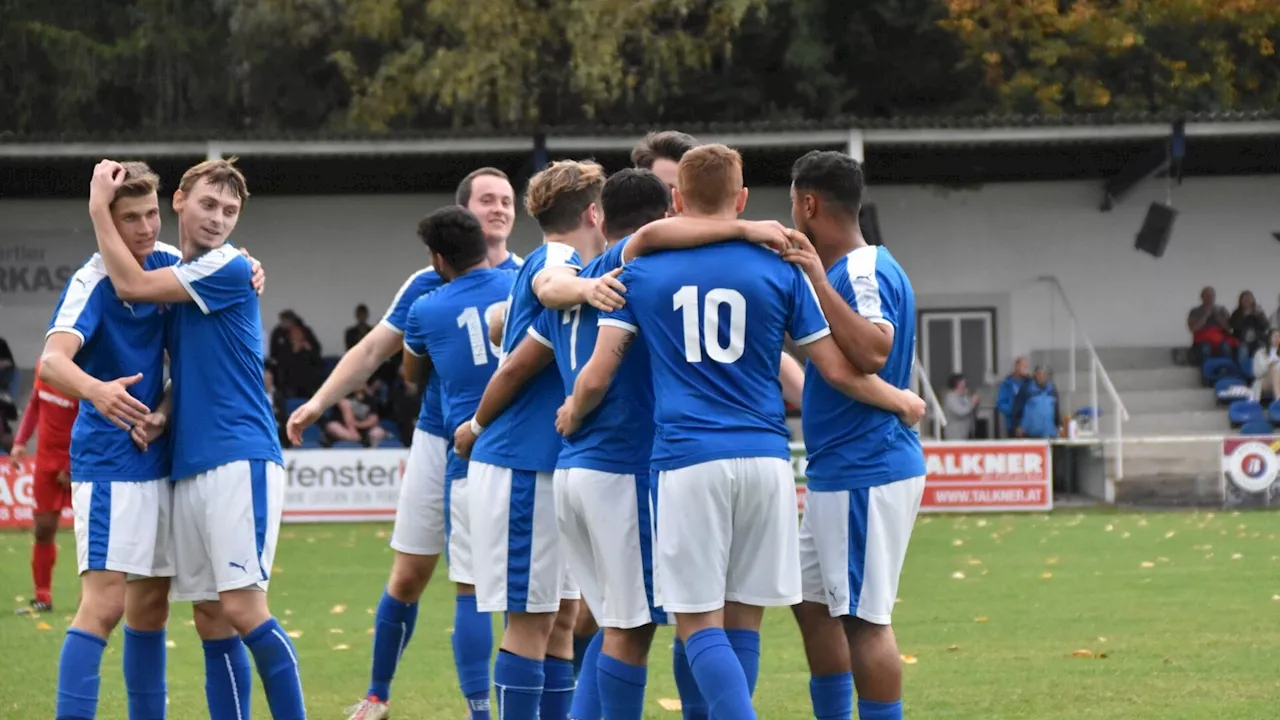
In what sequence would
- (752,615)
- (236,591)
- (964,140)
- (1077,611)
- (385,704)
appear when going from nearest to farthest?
(752,615) → (236,591) → (385,704) → (1077,611) → (964,140)

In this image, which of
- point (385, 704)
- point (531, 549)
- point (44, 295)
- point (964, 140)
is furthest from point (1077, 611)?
point (44, 295)

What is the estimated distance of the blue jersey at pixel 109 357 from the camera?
6.11 metres

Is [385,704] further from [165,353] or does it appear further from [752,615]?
[752,615]

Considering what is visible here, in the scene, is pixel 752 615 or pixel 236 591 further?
pixel 236 591

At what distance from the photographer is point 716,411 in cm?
548

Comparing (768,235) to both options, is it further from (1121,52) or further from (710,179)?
(1121,52)

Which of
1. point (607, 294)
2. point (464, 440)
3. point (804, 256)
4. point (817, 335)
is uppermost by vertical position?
point (804, 256)

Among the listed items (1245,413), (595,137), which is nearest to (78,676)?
(595,137)

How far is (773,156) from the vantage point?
23859 millimetres

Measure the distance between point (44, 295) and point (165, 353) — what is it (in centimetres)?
2101

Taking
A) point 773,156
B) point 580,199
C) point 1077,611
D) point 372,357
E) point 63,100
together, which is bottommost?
point 1077,611

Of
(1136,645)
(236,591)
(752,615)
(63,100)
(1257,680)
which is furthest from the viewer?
(63,100)

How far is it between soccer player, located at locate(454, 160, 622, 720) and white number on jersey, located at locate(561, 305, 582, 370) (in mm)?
229

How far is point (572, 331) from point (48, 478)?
23.5 feet
